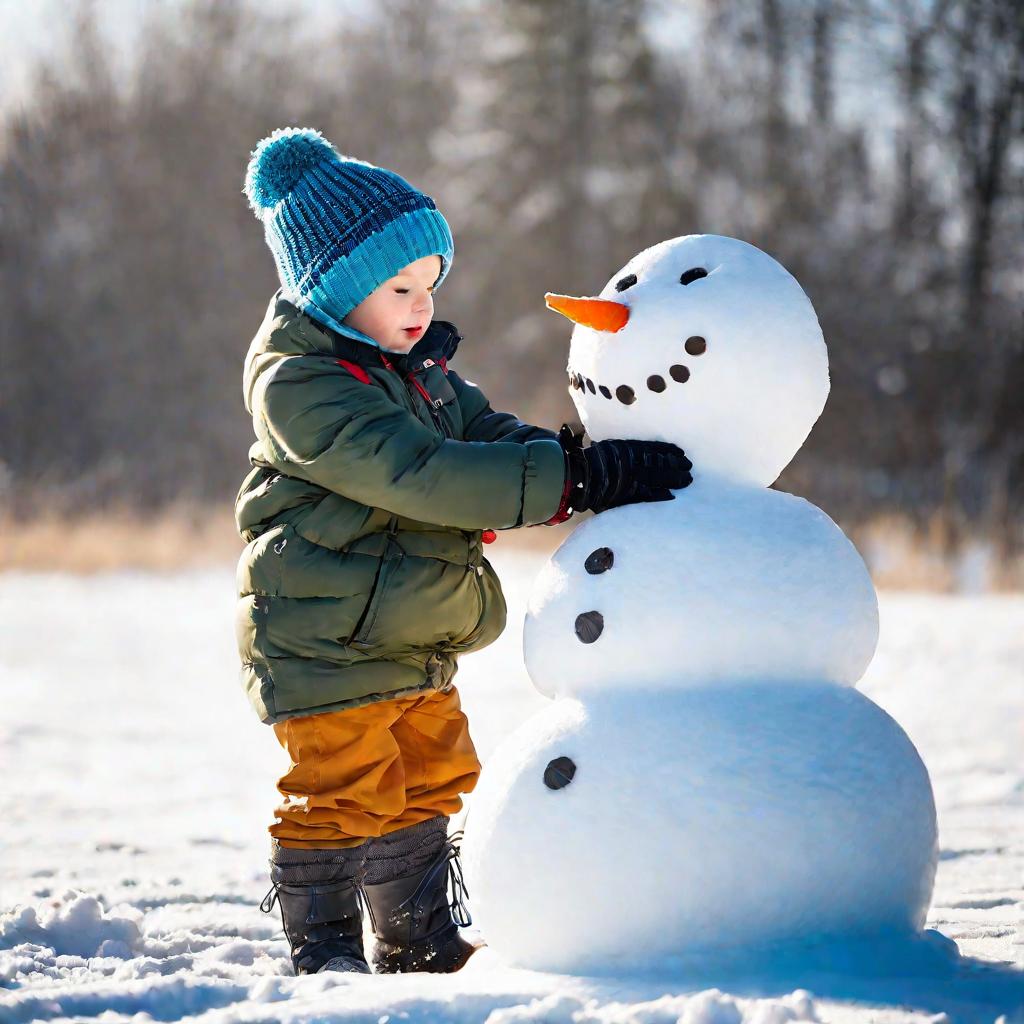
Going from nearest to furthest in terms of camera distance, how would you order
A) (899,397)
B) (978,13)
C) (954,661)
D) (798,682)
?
(798,682), (954,661), (899,397), (978,13)

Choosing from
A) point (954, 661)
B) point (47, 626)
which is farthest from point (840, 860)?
point (47, 626)

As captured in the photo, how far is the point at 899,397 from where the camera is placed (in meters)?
13.8

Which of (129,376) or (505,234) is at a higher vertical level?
(505,234)

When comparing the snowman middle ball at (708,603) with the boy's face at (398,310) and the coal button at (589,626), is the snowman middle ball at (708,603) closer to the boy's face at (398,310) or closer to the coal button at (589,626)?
the coal button at (589,626)

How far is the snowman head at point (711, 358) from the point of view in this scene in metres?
2.47

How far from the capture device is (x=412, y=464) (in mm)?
2525

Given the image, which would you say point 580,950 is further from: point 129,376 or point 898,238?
point 129,376

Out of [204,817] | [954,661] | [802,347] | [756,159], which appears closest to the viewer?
[802,347]

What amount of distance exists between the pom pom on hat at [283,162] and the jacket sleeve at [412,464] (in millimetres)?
560

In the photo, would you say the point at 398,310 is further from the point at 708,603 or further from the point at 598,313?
the point at 708,603

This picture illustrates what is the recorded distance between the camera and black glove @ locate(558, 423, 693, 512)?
248 cm

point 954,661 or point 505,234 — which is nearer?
point 954,661

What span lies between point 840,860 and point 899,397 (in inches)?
480

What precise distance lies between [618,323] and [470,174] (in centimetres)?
1978
